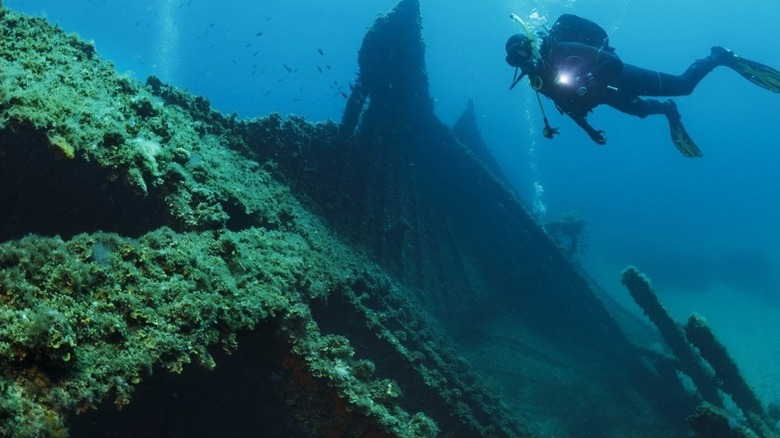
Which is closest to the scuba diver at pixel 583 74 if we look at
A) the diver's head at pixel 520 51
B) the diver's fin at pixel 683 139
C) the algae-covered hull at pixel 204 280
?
the diver's head at pixel 520 51

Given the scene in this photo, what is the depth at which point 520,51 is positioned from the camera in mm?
6832

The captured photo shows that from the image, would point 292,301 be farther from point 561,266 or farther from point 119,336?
point 561,266

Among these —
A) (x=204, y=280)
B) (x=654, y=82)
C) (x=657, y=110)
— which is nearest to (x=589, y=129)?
(x=654, y=82)

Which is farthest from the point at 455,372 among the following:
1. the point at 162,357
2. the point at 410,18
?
the point at 410,18

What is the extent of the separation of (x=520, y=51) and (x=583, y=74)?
1.06 m

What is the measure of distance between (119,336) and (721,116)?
156454 mm

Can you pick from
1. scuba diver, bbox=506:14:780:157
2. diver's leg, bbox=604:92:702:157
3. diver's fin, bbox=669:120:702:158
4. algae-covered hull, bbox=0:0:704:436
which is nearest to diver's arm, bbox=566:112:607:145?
scuba diver, bbox=506:14:780:157

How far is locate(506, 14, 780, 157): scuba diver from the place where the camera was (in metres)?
6.79

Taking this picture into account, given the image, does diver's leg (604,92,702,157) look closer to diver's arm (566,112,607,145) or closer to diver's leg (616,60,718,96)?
diver's leg (616,60,718,96)

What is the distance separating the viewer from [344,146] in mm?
9156

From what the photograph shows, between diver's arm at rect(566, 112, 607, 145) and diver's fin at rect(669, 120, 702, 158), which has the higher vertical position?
diver's fin at rect(669, 120, 702, 158)

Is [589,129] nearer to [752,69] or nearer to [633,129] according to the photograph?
[752,69]

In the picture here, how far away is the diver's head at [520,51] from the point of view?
682cm

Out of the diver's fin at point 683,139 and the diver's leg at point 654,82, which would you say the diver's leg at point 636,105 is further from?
the diver's fin at point 683,139
